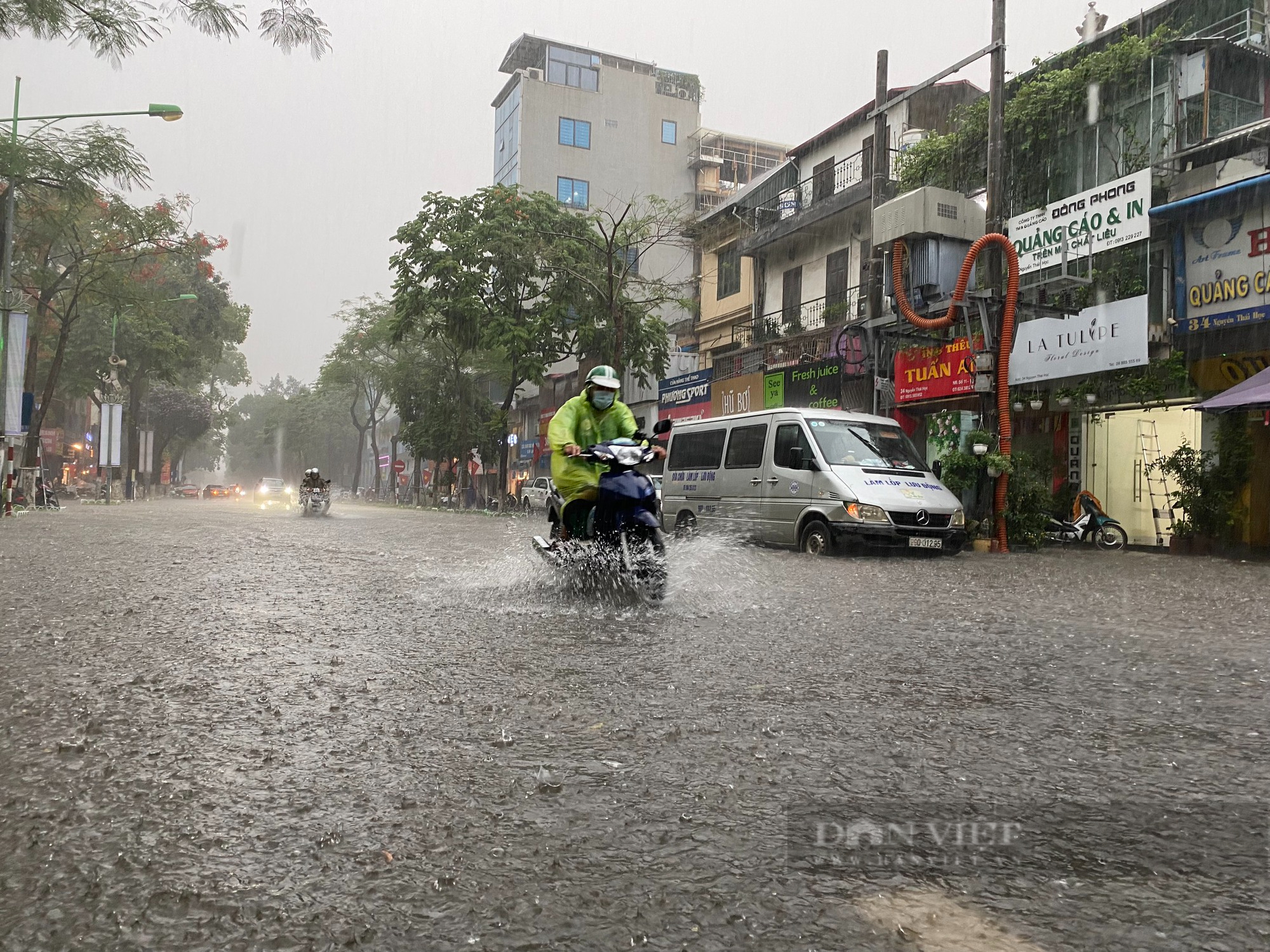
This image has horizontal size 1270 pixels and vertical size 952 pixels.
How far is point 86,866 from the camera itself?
2.37 m

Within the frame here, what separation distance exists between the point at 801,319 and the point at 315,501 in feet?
49.2

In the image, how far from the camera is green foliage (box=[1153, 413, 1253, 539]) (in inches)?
604

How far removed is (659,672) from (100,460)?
130 feet

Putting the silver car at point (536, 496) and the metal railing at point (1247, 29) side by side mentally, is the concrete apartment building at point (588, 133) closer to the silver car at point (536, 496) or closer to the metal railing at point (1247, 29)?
the silver car at point (536, 496)

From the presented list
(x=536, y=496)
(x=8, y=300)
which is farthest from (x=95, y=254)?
(x=536, y=496)

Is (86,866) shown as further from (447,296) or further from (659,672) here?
(447,296)

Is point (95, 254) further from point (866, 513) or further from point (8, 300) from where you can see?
point (866, 513)

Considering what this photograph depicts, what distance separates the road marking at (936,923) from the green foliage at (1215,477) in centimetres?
1545

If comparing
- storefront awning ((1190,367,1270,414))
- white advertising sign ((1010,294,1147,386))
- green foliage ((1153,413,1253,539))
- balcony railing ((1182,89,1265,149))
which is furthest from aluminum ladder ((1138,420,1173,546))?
balcony railing ((1182,89,1265,149))

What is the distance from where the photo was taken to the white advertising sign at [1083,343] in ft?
55.6

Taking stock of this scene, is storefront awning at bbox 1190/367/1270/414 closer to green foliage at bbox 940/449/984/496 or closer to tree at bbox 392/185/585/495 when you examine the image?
green foliage at bbox 940/449/984/496

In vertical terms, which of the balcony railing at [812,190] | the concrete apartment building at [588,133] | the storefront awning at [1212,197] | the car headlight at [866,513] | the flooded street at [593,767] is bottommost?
the flooded street at [593,767]

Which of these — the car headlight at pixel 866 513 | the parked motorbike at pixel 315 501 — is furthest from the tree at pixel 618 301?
the car headlight at pixel 866 513

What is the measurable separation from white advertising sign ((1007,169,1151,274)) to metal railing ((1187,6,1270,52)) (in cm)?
265
